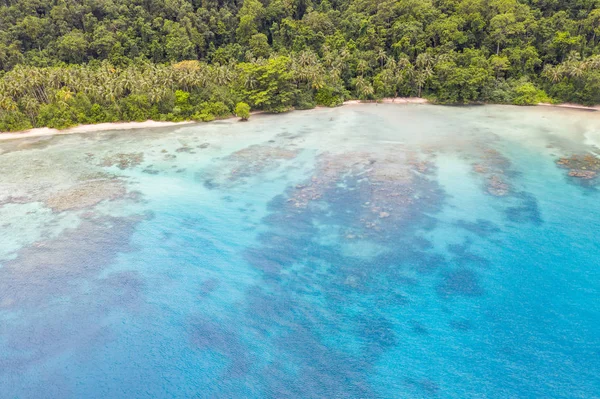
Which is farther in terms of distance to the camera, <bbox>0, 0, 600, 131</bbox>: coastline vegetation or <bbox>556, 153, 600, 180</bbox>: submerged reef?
<bbox>0, 0, 600, 131</bbox>: coastline vegetation

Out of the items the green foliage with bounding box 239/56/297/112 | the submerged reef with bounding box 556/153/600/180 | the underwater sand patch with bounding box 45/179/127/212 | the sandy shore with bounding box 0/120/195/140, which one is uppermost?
the green foliage with bounding box 239/56/297/112

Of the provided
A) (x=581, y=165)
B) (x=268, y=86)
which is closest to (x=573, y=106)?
(x=581, y=165)

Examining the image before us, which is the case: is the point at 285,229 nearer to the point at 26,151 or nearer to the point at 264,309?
the point at 264,309

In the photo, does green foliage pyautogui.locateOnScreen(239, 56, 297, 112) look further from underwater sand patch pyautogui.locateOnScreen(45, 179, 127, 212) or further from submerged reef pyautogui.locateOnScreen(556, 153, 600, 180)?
submerged reef pyautogui.locateOnScreen(556, 153, 600, 180)

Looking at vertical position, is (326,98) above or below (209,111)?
below

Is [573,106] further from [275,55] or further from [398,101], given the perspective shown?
[275,55]

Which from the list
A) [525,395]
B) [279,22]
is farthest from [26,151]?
[279,22]

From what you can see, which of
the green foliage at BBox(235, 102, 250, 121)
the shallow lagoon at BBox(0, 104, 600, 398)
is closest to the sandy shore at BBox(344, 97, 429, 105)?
the green foliage at BBox(235, 102, 250, 121)
